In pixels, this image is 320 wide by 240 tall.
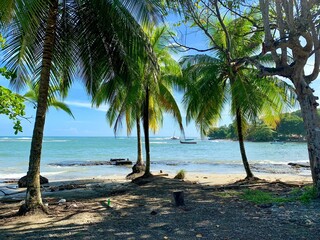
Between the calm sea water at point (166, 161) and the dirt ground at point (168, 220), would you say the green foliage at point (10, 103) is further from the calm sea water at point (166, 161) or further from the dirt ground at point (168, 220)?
the calm sea water at point (166, 161)

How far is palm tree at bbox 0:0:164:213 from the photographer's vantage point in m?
6.90

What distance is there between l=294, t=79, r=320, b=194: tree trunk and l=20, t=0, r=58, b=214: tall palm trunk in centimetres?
603

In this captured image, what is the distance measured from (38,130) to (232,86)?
314 inches

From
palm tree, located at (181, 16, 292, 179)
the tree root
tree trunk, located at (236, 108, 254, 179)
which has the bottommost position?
the tree root

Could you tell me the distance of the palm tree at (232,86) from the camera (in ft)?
40.0

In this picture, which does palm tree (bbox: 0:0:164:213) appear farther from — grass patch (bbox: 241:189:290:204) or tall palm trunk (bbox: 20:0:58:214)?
grass patch (bbox: 241:189:290:204)

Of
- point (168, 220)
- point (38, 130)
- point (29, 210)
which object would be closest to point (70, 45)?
point (38, 130)

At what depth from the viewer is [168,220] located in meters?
6.24

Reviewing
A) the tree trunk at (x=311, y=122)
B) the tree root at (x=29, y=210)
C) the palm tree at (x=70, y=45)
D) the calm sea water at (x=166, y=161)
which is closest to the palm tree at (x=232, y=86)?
the tree trunk at (x=311, y=122)

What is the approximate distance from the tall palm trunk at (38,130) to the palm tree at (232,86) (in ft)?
22.5

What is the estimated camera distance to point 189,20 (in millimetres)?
9062

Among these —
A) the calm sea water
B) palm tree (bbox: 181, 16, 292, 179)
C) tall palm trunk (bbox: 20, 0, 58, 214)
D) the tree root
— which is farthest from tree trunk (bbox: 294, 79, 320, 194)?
the calm sea water

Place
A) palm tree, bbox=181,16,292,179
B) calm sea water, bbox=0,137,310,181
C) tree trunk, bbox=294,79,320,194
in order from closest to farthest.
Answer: tree trunk, bbox=294,79,320,194
palm tree, bbox=181,16,292,179
calm sea water, bbox=0,137,310,181

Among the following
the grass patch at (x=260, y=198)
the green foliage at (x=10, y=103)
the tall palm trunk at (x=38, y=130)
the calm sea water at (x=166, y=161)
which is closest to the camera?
the green foliage at (x=10, y=103)
